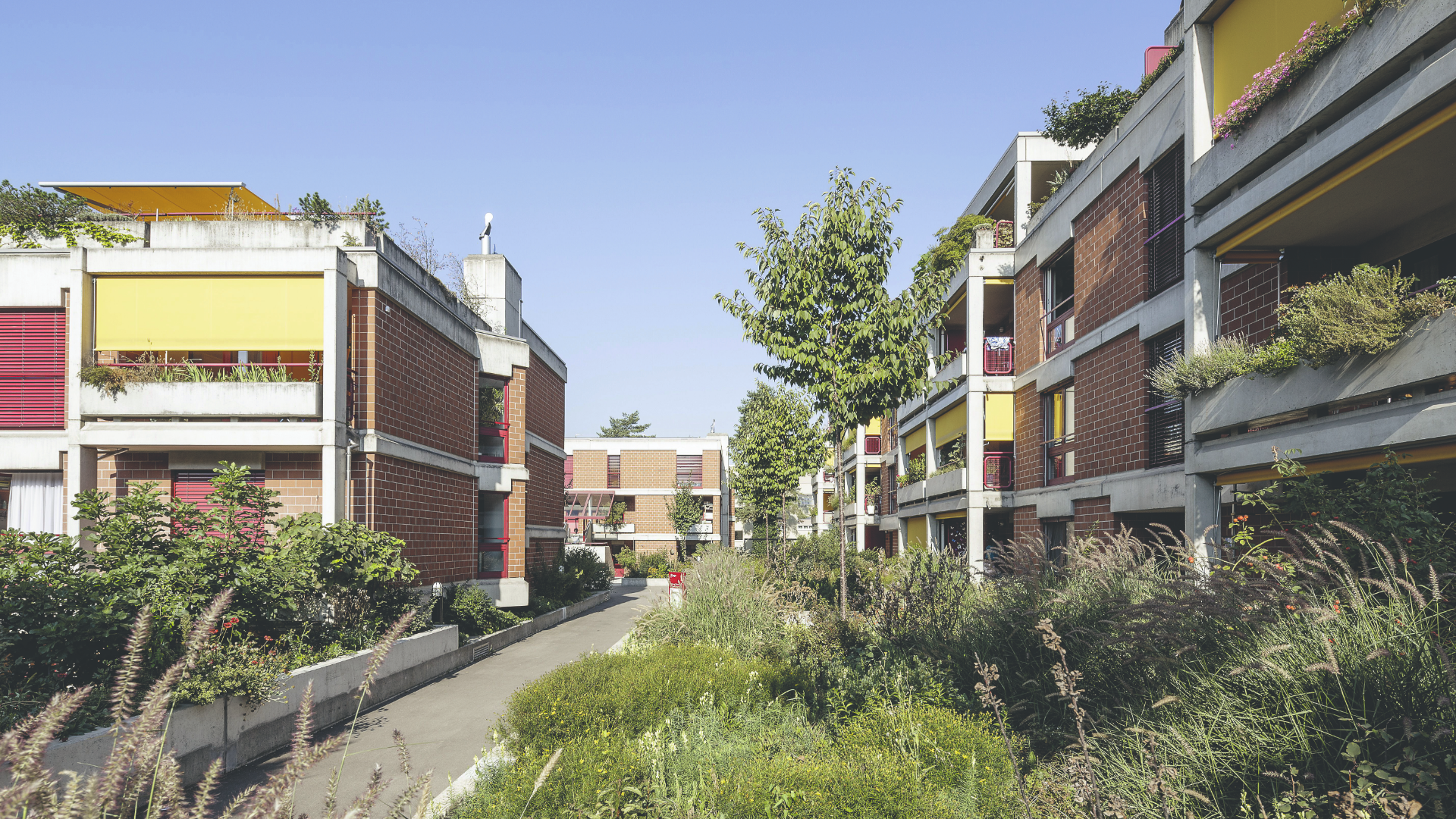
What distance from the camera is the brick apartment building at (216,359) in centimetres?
1159

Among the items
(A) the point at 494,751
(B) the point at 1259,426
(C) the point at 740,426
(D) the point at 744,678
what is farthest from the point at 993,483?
(C) the point at 740,426

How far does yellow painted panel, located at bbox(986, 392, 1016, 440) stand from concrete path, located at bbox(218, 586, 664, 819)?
381 inches

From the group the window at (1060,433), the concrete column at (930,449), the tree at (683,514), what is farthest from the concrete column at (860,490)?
the window at (1060,433)

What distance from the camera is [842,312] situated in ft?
37.9

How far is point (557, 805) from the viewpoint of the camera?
4.27 metres

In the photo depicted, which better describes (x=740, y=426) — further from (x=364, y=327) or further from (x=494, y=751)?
(x=494, y=751)

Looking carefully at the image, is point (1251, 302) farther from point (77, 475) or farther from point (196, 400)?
point (77, 475)

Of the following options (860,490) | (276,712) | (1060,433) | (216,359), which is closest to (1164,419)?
(1060,433)

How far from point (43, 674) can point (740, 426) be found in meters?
35.3

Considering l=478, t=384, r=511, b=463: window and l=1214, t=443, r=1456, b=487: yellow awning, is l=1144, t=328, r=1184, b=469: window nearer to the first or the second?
l=1214, t=443, r=1456, b=487: yellow awning

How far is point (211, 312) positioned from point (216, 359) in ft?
4.57

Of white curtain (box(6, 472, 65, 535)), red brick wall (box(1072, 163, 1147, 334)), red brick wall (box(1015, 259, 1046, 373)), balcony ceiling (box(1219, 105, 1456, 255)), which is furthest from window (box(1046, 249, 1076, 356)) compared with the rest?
white curtain (box(6, 472, 65, 535))

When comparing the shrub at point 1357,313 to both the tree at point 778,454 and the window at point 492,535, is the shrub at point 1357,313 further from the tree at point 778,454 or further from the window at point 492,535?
the tree at point 778,454

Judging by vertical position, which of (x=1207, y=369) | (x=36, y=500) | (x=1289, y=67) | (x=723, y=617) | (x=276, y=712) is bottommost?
(x=276, y=712)
